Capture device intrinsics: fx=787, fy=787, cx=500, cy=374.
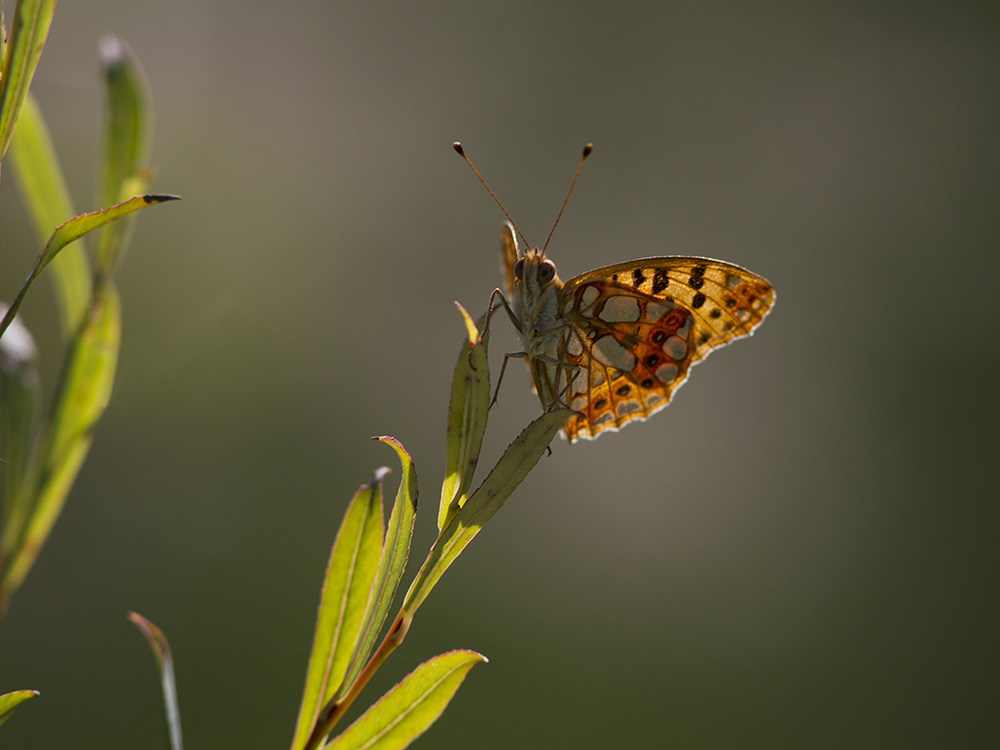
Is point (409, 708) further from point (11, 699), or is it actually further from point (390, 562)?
point (11, 699)

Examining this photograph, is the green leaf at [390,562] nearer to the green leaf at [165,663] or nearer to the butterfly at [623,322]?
the green leaf at [165,663]

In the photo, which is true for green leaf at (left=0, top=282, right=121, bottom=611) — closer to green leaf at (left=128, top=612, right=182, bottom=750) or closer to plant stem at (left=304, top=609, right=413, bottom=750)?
green leaf at (left=128, top=612, right=182, bottom=750)

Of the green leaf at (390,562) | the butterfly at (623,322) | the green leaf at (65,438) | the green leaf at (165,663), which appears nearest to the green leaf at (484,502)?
the green leaf at (390,562)

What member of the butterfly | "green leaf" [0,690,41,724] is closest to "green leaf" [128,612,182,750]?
"green leaf" [0,690,41,724]

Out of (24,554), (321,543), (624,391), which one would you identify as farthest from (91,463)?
(24,554)

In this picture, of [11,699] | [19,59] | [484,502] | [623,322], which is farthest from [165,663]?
[623,322]
